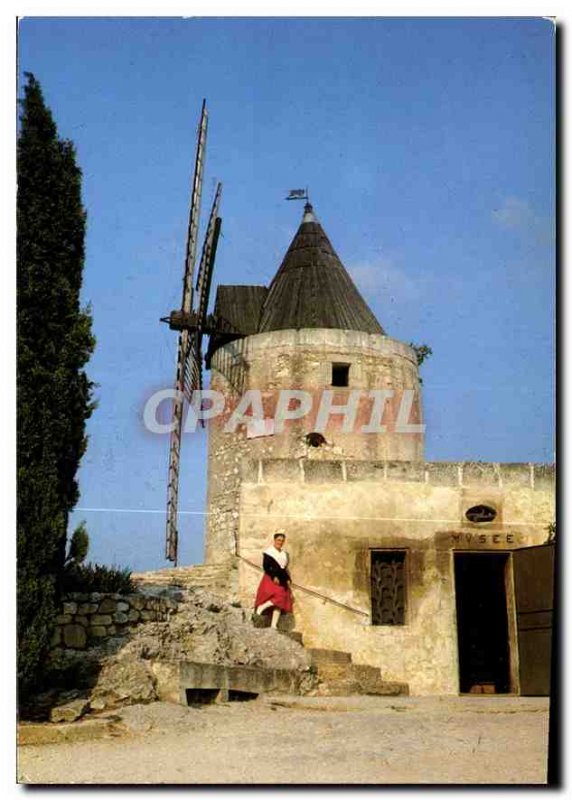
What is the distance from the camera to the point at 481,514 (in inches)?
400

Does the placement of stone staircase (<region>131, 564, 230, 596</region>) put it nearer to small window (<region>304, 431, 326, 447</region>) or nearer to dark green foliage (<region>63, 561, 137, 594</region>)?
dark green foliage (<region>63, 561, 137, 594</region>)

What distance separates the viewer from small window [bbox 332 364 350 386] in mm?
13938

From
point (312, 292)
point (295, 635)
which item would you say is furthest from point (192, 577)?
point (312, 292)

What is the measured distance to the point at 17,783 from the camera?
6691 millimetres

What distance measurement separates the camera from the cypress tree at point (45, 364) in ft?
23.3

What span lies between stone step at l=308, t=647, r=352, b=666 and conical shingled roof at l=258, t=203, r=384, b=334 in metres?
6.14

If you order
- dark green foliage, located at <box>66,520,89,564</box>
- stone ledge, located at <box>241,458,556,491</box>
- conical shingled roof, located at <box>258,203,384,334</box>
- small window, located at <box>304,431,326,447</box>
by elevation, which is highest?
conical shingled roof, located at <box>258,203,384,334</box>

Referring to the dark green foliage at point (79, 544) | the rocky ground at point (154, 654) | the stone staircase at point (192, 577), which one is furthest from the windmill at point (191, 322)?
the dark green foliage at point (79, 544)

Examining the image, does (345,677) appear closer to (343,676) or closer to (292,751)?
(343,676)

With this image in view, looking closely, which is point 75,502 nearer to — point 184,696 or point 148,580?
point 184,696

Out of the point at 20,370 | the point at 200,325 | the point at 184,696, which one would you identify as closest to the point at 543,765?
the point at 184,696

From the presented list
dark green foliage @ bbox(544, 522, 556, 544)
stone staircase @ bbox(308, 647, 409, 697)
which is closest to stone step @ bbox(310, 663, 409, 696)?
stone staircase @ bbox(308, 647, 409, 697)

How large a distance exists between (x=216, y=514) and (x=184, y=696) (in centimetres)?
583

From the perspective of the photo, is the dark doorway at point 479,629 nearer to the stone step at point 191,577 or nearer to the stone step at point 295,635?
the stone step at point 295,635
